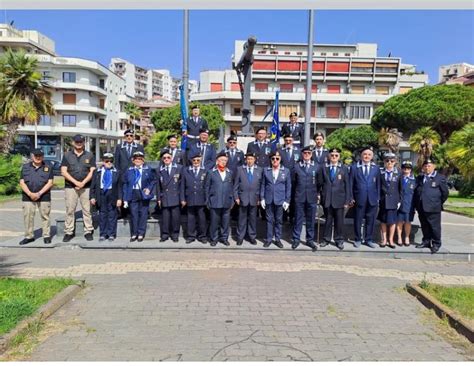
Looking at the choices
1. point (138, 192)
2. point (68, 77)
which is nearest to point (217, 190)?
point (138, 192)

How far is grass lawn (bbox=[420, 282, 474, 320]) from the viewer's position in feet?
16.5

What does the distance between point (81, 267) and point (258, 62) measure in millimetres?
58519

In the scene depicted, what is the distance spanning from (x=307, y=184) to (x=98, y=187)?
13.6ft

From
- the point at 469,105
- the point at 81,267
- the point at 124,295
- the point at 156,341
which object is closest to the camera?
the point at 156,341

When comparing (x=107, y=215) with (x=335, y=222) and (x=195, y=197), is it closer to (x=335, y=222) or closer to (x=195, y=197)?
(x=195, y=197)

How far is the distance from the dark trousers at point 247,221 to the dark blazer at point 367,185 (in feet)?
6.74

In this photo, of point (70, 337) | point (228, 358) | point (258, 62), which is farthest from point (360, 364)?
point (258, 62)

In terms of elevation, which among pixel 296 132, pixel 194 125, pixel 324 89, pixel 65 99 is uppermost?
pixel 324 89

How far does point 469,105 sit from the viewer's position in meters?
33.8

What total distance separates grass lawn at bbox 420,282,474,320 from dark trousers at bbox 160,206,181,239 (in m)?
4.71

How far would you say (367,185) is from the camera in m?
8.29

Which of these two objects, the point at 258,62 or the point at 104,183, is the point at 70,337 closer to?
the point at 104,183

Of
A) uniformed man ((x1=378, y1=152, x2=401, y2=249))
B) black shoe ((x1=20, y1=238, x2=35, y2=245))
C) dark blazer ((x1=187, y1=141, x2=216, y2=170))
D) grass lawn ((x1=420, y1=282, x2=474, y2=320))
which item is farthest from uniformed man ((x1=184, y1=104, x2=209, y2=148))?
grass lawn ((x1=420, y1=282, x2=474, y2=320))

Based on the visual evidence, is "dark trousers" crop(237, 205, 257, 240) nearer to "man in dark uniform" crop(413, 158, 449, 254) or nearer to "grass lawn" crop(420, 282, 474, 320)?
"man in dark uniform" crop(413, 158, 449, 254)
